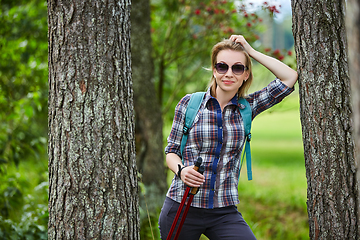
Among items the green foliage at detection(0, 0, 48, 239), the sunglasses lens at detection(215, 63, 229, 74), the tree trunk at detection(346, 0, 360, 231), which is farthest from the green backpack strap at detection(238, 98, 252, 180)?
the green foliage at detection(0, 0, 48, 239)

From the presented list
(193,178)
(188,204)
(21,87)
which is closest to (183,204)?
(188,204)

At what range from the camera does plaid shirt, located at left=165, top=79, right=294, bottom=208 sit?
2291 millimetres

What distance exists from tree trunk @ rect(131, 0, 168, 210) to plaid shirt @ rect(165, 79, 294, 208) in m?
3.03

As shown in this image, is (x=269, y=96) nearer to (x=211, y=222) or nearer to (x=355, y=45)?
(x=211, y=222)

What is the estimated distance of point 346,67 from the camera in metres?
2.22

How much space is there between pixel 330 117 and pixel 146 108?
140 inches

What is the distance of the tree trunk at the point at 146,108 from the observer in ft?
17.5

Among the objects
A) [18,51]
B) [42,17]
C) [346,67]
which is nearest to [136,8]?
[42,17]

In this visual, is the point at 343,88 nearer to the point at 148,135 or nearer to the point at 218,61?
the point at 218,61

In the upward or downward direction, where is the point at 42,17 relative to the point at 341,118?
upward

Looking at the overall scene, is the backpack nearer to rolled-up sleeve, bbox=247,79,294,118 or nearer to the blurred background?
rolled-up sleeve, bbox=247,79,294,118

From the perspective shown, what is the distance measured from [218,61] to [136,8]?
3.34 meters

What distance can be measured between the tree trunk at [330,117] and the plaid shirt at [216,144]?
0.79 ft

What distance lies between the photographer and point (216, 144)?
2289 millimetres
